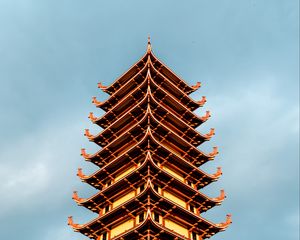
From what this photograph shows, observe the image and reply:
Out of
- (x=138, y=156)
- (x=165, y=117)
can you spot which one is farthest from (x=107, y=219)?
(x=165, y=117)

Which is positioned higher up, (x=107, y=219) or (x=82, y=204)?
(x=82, y=204)

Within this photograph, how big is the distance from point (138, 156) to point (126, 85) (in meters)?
10.3

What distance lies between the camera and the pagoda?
29.1 meters

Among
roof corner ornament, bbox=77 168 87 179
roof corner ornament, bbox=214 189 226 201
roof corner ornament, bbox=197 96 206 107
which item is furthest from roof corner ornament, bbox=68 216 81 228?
roof corner ornament, bbox=197 96 206 107

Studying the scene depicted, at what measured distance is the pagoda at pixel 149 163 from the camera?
95.6ft

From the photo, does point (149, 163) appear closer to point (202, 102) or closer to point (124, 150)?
point (124, 150)

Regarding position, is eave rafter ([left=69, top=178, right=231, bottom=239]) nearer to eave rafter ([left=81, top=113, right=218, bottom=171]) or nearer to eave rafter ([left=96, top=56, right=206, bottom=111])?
eave rafter ([left=81, top=113, right=218, bottom=171])

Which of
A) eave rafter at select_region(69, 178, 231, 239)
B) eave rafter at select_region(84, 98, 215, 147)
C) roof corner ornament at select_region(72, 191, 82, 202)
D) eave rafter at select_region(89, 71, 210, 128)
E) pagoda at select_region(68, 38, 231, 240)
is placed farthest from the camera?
eave rafter at select_region(89, 71, 210, 128)

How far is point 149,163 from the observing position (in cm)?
2950

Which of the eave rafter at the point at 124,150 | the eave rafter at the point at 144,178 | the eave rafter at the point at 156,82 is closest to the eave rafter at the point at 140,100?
the eave rafter at the point at 156,82

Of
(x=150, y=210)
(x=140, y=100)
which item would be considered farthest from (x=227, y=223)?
(x=140, y=100)

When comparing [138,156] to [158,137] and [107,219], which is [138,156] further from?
[107,219]

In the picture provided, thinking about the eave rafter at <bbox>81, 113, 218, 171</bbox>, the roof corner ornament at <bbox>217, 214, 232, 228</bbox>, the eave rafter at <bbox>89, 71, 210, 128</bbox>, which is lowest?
the roof corner ornament at <bbox>217, 214, 232, 228</bbox>

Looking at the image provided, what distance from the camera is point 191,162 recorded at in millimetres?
37062
